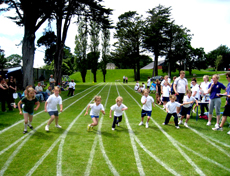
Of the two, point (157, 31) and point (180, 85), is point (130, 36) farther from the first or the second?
point (180, 85)

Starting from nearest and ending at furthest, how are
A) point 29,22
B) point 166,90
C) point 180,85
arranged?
point 180,85 → point 166,90 → point 29,22

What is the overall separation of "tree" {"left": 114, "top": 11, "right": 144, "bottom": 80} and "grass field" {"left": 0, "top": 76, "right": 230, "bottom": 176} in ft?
158

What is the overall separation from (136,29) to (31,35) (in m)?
40.4

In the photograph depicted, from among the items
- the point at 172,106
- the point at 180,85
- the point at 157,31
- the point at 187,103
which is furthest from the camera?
the point at 157,31

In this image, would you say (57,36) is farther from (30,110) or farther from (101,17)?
(30,110)

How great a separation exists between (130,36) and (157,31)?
7651 mm

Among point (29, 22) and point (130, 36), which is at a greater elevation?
point (130, 36)

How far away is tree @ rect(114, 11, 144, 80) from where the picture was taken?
178ft

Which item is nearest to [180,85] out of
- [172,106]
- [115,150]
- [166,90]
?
[172,106]

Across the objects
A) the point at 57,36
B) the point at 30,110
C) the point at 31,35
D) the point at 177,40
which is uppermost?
the point at 177,40

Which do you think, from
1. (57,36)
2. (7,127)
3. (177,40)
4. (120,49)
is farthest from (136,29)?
(7,127)

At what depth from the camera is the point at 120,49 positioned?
55656 millimetres

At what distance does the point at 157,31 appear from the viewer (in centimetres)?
5053

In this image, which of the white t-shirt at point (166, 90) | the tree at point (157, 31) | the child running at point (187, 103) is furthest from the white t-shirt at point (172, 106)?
the tree at point (157, 31)
